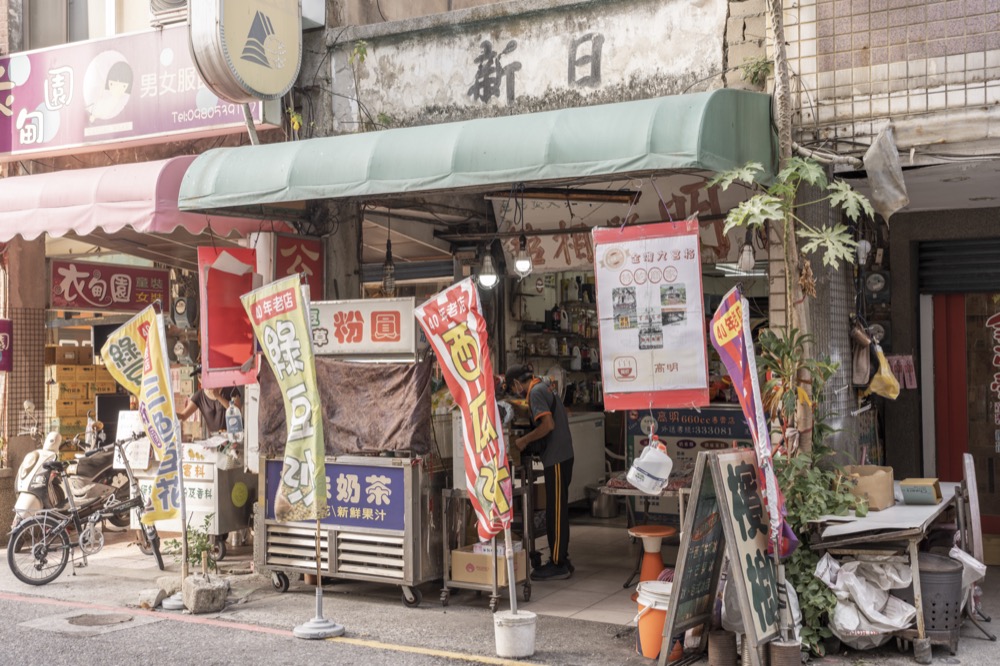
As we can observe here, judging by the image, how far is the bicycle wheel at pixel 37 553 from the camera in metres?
10.7

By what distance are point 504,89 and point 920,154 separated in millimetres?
4059

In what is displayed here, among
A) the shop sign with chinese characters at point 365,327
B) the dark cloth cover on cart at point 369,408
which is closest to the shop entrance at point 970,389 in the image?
the dark cloth cover on cart at point 369,408

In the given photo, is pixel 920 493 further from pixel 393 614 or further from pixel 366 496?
pixel 366 496

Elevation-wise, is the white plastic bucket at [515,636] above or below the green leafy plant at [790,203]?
below

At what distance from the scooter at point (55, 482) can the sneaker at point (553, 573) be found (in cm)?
498

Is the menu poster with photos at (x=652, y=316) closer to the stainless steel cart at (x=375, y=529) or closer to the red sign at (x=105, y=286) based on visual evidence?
the stainless steel cart at (x=375, y=529)

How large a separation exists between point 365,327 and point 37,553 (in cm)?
434

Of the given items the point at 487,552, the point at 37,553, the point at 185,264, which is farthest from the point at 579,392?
the point at 37,553

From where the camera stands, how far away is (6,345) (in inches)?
528

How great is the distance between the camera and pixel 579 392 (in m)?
16.6

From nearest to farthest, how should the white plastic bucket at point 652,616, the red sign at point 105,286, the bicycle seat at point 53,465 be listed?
the white plastic bucket at point 652,616, the bicycle seat at point 53,465, the red sign at point 105,286

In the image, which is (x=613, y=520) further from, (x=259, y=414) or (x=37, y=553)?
(x=37, y=553)

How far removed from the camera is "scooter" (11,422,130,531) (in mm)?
11906

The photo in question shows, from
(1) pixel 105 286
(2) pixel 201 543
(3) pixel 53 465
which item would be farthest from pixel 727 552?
(1) pixel 105 286
